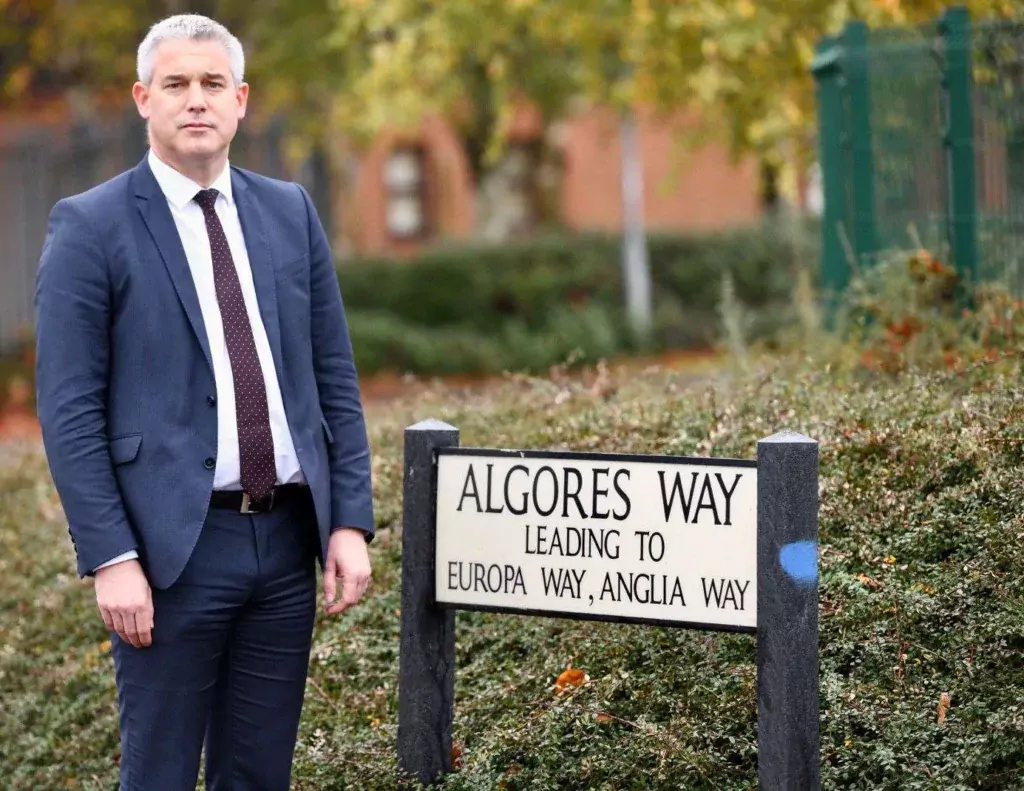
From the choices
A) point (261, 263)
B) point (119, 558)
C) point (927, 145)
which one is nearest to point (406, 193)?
point (927, 145)

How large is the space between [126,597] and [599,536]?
45.1 inches

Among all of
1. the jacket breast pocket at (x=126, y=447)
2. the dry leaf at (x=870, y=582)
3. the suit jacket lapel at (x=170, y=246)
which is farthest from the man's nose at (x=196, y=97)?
the dry leaf at (x=870, y=582)

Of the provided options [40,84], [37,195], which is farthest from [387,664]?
[40,84]

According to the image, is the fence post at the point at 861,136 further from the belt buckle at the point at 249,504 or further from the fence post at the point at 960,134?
the belt buckle at the point at 249,504

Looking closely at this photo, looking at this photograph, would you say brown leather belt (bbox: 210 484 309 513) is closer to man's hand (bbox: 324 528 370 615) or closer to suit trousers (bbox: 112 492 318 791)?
suit trousers (bbox: 112 492 318 791)

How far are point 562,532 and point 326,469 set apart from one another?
61 centimetres

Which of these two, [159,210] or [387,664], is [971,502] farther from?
[159,210]

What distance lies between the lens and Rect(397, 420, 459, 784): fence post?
404 centimetres

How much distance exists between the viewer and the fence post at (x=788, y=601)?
11.5 ft

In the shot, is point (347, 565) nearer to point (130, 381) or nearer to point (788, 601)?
point (130, 381)

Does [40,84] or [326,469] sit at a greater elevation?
[40,84]

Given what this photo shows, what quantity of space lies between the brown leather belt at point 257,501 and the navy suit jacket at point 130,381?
57 mm

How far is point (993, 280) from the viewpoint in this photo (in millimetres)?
7520

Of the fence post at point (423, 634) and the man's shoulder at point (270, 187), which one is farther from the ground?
the man's shoulder at point (270, 187)
